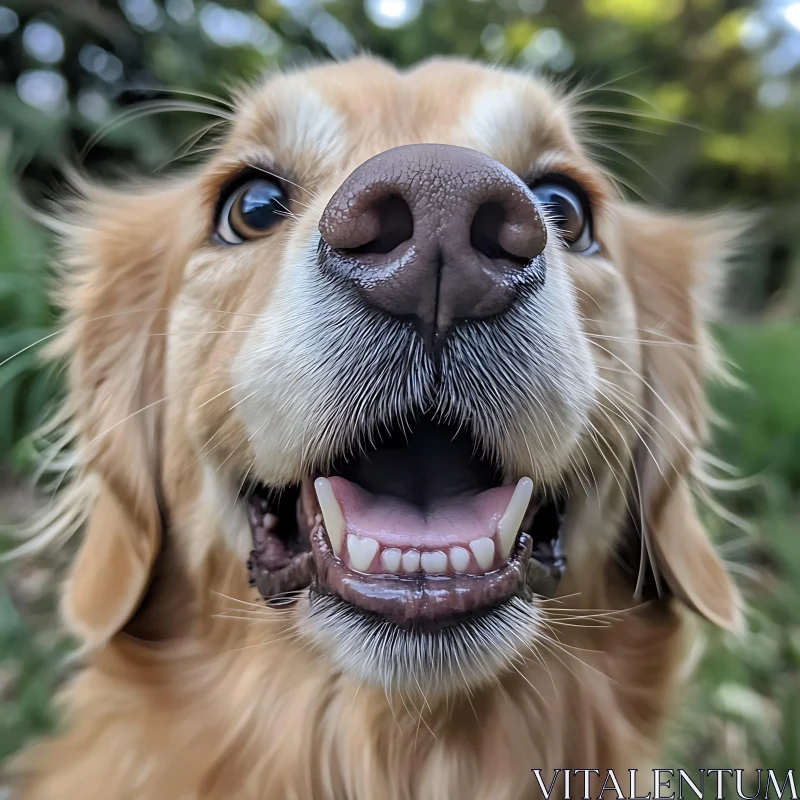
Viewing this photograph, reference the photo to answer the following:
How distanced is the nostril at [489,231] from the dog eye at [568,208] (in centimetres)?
40

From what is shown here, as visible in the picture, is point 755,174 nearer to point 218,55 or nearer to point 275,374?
point 218,55

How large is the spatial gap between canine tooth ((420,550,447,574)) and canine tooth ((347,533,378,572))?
0.22ft

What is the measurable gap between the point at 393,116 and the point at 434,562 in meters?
0.73

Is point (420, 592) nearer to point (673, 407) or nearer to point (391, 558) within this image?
point (391, 558)

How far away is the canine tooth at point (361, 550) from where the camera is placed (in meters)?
0.89

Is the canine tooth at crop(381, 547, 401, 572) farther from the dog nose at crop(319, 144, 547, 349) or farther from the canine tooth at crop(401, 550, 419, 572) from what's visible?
the dog nose at crop(319, 144, 547, 349)

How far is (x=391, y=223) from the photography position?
0.77 metres

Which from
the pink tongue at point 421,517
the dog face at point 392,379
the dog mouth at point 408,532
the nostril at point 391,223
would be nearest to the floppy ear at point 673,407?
the dog face at point 392,379

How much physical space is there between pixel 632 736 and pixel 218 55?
1.96m

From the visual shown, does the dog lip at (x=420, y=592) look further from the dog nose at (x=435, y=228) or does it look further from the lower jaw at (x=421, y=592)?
the dog nose at (x=435, y=228)

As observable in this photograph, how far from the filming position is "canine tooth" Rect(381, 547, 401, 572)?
0.88 m

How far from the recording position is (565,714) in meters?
1.20

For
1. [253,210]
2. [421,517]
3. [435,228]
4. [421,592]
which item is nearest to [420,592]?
[421,592]

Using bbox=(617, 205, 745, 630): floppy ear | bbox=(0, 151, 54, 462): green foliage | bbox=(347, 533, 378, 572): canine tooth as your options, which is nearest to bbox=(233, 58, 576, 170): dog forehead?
bbox=(617, 205, 745, 630): floppy ear
